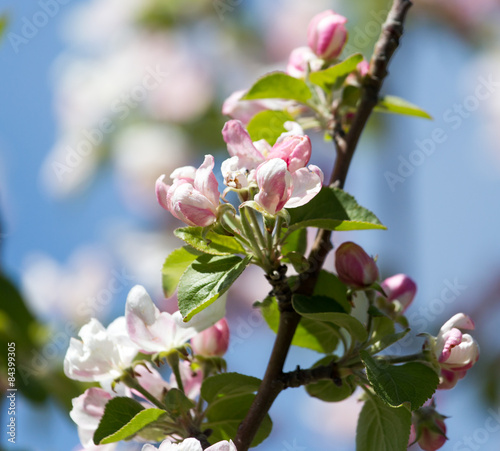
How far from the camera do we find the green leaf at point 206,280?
0.62m

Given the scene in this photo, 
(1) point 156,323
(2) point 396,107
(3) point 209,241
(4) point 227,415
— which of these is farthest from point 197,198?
(2) point 396,107

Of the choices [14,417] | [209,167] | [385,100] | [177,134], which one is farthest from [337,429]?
[209,167]

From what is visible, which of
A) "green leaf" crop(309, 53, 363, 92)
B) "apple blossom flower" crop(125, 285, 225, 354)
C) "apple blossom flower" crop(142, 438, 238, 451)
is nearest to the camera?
"apple blossom flower" crop(142, 438, 238, 451)

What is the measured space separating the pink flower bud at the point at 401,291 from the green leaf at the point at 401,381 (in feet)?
0.33

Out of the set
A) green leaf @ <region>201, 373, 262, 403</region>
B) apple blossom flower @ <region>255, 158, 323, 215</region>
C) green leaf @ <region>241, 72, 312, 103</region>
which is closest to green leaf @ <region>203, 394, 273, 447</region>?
green leaf @ <region>201, 373, 262, 403</region>

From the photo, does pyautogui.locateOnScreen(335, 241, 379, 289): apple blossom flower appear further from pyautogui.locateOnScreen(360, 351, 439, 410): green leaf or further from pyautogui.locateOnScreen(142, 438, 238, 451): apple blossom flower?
pyautogui.locateOnScreen(142, 438, 238, 451): apple blossom flower

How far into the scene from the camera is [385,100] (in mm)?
884

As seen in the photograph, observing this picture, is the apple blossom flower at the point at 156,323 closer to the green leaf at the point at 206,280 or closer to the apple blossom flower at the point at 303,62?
the green leaf at the point at 206,280

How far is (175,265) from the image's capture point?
0.75 m

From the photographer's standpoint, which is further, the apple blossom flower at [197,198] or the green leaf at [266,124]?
the green leaf at [266,124]

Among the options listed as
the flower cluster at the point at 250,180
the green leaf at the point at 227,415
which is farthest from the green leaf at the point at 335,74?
the green leaf at the point at 227,415

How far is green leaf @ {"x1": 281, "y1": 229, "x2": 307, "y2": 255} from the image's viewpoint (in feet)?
2.50

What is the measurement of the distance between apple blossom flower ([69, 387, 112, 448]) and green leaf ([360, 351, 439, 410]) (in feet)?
0.93

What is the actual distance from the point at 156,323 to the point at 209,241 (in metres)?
0.11
